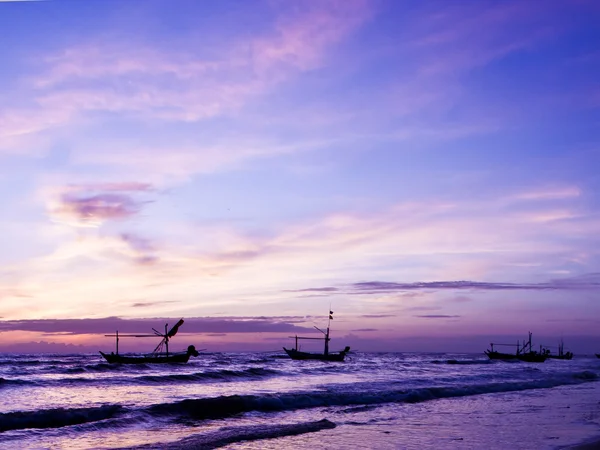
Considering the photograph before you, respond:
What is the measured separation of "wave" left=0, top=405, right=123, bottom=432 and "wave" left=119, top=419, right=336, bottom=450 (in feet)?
21.3

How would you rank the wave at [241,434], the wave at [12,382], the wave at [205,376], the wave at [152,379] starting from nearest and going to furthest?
the wave at [241,434] < the wave at [12,382] < the wave at [152,379] < the wave at [205,376]

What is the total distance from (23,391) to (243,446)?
26062 millimetres

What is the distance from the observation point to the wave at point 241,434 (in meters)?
17.3

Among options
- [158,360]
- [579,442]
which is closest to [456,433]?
[579,442]

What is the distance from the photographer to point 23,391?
37594mm

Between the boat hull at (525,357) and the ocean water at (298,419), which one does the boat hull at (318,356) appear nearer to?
the boat hull at (525,357)

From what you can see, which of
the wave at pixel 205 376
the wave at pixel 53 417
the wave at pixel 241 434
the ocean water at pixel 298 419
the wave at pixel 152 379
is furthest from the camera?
the wave at pixel 205 376

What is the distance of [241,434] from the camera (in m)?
19.5

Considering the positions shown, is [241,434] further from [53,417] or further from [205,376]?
[205,376]

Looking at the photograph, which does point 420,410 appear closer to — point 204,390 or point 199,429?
point 199,429

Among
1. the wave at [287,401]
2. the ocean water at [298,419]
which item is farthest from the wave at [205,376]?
the wave at [287,401]

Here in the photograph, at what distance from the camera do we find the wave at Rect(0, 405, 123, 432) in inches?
876

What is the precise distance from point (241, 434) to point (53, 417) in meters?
8.85

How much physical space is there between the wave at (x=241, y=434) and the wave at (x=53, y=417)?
6.49 metres
